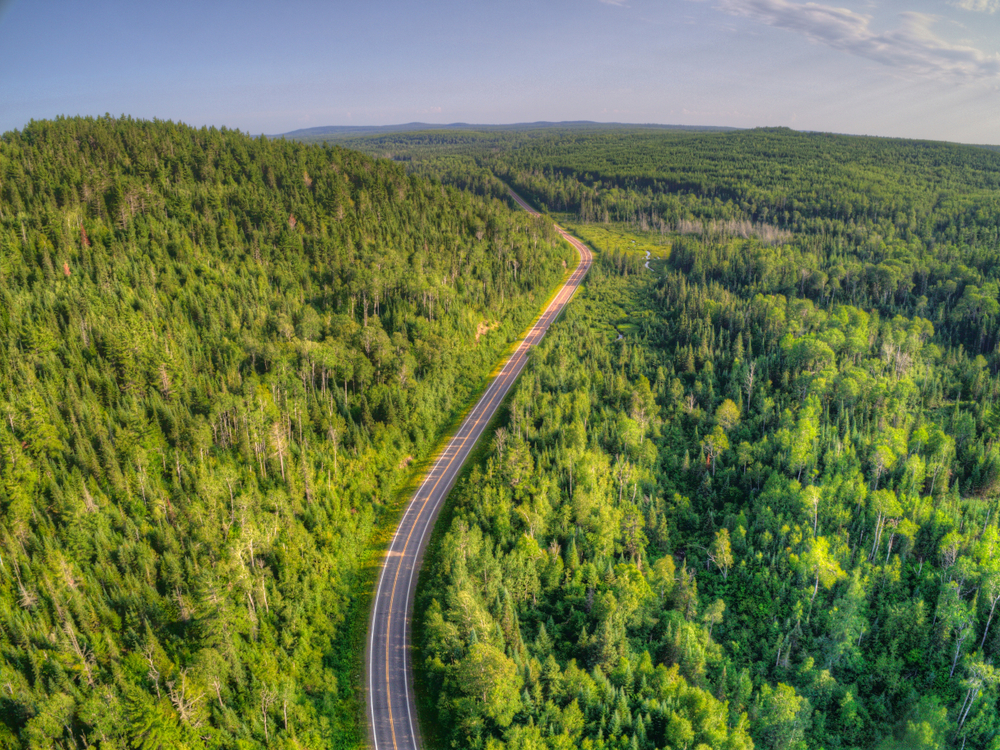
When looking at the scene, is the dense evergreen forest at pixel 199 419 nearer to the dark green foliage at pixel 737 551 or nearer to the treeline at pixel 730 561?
the dark green foliage at pixel 737 551

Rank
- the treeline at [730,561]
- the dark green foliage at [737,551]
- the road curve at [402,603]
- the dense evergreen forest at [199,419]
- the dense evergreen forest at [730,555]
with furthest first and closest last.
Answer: the dark green foliage at [737,551] < the dense evergreen forest at [730,555] < the treeline at [730,561] < the road curve at [402,603] < the dense evergreen forest at [199,419]

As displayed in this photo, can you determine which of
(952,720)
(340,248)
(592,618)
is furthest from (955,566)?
(340,248)

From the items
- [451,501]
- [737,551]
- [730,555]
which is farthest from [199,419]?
[737,551]

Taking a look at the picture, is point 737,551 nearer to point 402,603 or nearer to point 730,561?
point 730,561

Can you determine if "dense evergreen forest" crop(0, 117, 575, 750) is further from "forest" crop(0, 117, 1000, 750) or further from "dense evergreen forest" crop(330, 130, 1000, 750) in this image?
"dense evergreen forest" crop(330, 130, 1000, 750)

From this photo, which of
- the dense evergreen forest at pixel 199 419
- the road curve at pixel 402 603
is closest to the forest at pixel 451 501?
the dense evergreen forest at pixel 199 419

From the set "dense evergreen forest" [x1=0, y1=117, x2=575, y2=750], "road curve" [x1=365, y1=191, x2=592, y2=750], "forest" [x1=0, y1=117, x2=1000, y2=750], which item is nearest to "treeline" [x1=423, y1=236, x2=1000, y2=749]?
"forest" [x1=0, y1=117, x2=1000, y2=750]
